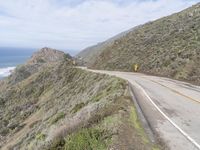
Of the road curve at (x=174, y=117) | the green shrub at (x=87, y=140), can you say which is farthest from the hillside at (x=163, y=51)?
the green shrub at (x=87, y=140)

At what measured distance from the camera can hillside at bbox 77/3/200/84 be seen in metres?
31.8

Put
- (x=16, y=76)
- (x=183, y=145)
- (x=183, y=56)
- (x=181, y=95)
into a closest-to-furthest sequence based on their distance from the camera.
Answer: (x=183, y=145) → (x=181, y=95) → (x=183, y=56) → (x=16, y=76)

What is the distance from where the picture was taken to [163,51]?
39.3 meters

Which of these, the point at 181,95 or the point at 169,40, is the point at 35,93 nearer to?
the point at 169,40

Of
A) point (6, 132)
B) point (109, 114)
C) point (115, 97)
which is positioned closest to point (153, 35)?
point (6, 132)

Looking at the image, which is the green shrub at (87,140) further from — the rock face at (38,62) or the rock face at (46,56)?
the rock face at (46,56)

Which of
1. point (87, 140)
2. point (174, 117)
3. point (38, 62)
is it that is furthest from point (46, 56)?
point (87, 140)

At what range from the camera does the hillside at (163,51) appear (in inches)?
1251

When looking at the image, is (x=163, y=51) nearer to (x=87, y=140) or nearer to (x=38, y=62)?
(x=87, y=140)

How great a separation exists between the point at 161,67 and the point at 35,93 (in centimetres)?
1963

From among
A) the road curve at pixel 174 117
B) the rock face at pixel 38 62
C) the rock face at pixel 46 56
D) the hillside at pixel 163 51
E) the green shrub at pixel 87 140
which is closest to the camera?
the green shrub at pixel 87 140

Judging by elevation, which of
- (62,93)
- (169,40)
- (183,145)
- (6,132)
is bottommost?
(6,132)

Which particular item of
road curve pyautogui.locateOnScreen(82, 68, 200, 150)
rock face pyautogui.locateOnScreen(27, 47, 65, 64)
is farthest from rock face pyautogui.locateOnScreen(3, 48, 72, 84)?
road curve pyautogui.locateOnScreen(82, 68, 200, 150)

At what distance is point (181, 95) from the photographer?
60.6 feet
